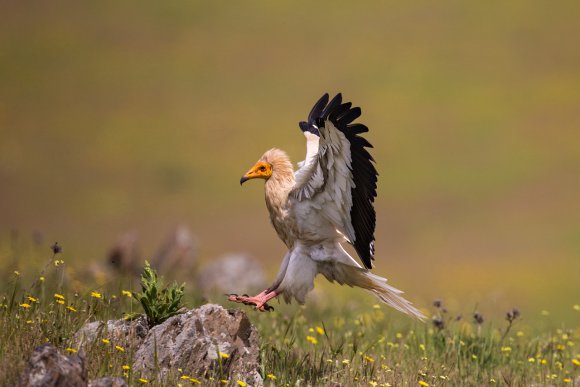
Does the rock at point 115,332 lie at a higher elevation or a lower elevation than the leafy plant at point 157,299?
lower

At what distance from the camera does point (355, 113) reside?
637cm

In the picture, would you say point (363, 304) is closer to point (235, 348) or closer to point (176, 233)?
point (176, 233)

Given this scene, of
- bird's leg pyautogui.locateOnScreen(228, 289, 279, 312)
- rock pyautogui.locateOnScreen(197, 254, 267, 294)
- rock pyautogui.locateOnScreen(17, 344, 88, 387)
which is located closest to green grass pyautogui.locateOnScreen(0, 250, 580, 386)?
bird's leg pyautogui.locateOnScreen(228, 289, 279, 312)

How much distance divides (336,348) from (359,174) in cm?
132

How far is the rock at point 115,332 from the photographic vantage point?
18.0 ft

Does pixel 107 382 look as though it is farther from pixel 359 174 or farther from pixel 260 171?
pixel 260 171

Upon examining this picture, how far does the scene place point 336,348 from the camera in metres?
7.00

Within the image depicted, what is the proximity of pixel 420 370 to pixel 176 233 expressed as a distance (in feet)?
20.9

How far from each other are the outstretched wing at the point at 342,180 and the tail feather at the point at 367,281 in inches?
9.4

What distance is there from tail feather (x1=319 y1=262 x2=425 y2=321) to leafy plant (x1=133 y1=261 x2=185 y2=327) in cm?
159

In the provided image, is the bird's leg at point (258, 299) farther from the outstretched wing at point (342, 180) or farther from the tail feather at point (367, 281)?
the outstretched wing at point (342, 180)

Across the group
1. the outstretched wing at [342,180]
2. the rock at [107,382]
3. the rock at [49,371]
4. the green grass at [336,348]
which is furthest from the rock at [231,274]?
the rock at [49,371]

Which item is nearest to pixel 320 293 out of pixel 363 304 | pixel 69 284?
→ pixel 363 304

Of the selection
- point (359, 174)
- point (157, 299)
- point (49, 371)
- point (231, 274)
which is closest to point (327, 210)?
point (359, 174)
